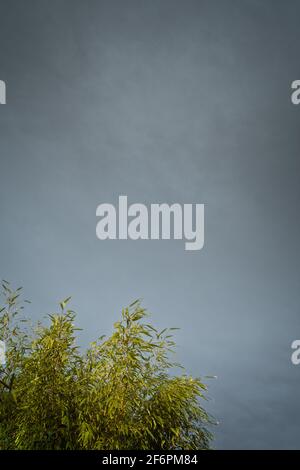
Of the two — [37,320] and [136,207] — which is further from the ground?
[136,207]

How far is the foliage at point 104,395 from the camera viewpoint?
473 cm

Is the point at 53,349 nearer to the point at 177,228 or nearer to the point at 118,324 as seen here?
the point at 118,324

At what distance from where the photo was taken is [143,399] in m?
4.91

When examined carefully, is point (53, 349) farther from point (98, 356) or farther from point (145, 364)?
point (145, 364)

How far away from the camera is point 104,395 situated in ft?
15.6

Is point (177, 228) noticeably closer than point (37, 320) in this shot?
No

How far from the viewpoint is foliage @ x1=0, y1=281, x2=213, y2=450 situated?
4727 mm
